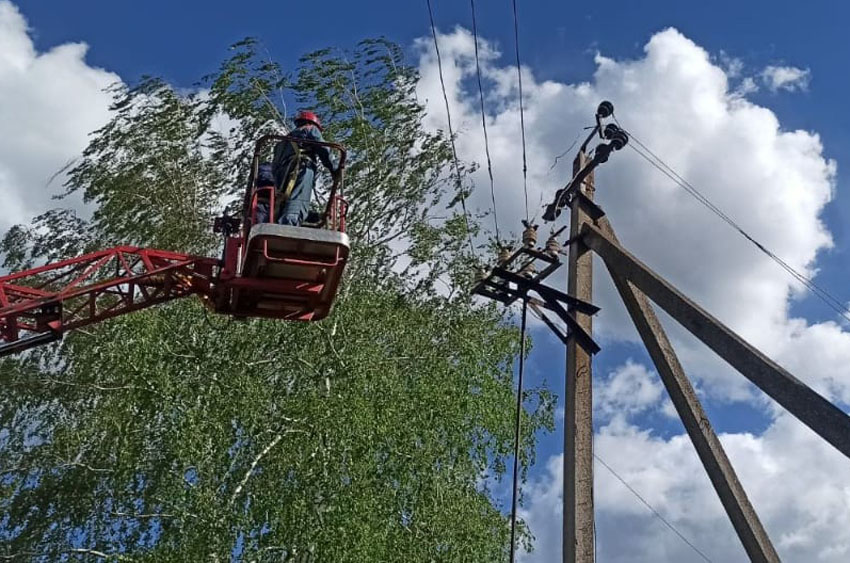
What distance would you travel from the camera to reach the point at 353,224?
19.9 metres

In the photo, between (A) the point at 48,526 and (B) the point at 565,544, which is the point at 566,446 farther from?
(A) the point at 48,526

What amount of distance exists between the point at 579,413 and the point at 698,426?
114cm

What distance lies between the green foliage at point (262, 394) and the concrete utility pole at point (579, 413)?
21.2ft

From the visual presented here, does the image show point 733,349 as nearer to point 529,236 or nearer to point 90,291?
point 529,236

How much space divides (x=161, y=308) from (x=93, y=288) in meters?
8.65

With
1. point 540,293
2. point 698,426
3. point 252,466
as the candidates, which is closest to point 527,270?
point 540,293

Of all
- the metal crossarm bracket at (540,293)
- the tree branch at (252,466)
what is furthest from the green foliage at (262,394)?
the metal crossarm bracket at (540,293)

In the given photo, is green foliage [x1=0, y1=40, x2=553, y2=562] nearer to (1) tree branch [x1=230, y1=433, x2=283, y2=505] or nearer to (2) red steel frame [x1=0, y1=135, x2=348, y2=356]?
(1) tree branch [x1=230, y1=433, x2=283, y2=505]

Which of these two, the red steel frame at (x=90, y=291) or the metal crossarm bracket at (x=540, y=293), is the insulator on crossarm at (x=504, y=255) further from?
the red steel frame at (x=90, y=291)

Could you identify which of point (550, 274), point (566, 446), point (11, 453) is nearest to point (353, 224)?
point (11, 453)

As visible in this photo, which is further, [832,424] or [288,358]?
[288,358]

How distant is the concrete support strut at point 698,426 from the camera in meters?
7.52

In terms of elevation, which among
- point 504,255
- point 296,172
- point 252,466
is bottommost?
point 296,172

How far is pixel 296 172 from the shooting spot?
8.60m
